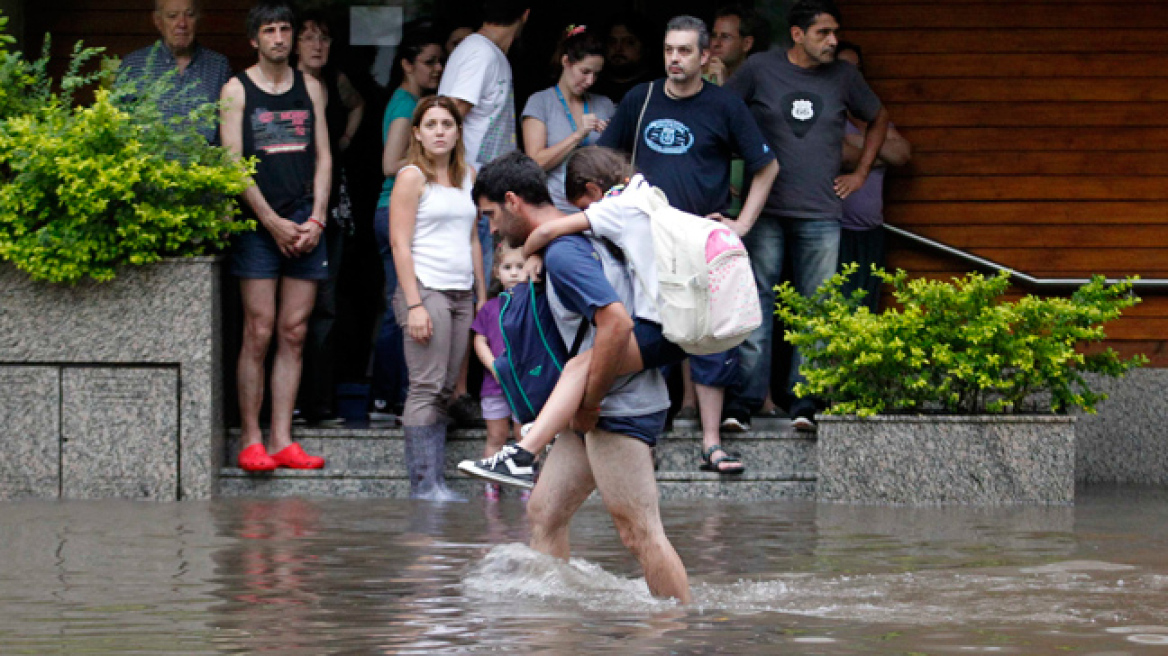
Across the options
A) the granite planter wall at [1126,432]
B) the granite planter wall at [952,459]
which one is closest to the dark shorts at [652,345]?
the granite planter wall at [952,459]

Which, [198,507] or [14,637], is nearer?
[14,637]

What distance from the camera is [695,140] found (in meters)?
10.0

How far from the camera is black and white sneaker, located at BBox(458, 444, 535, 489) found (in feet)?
20.7

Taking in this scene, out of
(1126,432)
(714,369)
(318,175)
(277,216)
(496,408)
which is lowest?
(1126,432)

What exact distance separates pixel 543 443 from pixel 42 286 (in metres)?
4.89

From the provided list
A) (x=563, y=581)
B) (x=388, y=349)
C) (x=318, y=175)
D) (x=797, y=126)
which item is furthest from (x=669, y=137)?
(x=563, y=581)

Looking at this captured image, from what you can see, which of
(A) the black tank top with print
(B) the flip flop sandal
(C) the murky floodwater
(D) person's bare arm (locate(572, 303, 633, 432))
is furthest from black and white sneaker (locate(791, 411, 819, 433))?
(D) person's bare arm (locate(572, 303, 633, 432))

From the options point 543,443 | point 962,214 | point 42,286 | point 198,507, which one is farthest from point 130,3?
point 543,443

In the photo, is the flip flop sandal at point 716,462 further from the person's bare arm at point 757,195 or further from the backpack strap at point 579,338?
the backpack strap at point 579,338

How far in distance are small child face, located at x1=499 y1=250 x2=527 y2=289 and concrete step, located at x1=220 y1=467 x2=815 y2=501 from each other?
1.21 metres

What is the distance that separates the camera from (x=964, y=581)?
7277mm

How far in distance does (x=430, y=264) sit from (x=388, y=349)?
4.28 ft

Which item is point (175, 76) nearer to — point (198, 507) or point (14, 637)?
point (198, 507)

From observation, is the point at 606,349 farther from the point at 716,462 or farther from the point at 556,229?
the point at 716,462
